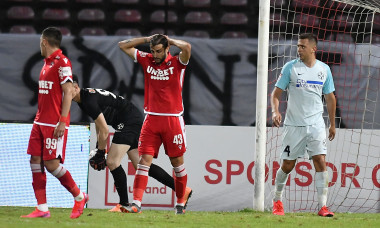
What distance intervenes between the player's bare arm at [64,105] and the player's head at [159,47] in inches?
36.0

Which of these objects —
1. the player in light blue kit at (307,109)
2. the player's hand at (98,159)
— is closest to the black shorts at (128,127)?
the player's hand at (98,159)

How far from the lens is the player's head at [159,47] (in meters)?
7.24

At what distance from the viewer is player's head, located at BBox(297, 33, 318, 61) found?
7.86 meters

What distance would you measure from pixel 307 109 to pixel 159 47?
1.62m

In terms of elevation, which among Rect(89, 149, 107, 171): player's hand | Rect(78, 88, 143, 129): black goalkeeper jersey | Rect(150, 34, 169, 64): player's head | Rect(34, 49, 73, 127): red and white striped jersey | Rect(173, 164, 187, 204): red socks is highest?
Rect(150, 34, 169, 64): player's head

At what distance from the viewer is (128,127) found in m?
8.31

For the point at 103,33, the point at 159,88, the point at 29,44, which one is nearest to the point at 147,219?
the point at 159,88

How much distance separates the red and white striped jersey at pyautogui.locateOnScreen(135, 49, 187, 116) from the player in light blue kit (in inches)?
39.8

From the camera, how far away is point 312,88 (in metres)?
7.83

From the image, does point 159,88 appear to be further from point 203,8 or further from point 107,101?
point 203,8

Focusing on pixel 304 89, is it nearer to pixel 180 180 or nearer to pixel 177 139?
pixel 177 139

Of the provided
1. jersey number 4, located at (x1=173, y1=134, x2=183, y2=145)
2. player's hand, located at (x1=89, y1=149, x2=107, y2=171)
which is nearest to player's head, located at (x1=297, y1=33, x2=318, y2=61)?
jersey number 4, located at (x1=173, y1=134, x2=183, y2=145)

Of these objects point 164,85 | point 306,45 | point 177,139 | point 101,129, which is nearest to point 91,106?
point 101,129

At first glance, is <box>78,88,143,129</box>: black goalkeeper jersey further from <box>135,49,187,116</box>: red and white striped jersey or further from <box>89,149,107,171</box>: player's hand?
<box>135,49,187,116</box>: red and white striped jersey
